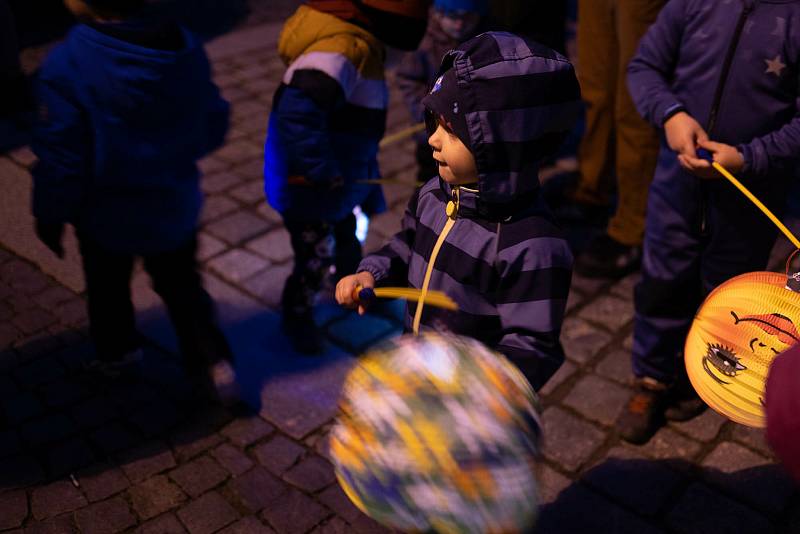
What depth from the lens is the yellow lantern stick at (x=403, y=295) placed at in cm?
198

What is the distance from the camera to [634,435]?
322 centimetres

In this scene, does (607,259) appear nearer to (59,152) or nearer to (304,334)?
(304,334)

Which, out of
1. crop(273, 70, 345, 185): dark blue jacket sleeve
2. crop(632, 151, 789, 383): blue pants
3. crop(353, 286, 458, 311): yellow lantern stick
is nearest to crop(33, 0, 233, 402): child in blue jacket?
crop(273, 70, 345, 185): dark blue jacket sleeve

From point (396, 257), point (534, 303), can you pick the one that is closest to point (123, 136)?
point (396, 257)

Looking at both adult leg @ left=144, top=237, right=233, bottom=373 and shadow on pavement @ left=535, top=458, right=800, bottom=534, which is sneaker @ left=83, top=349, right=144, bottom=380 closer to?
adult leg @ left=144, top=237, right=233, bottom=373

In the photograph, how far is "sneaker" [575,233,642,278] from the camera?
4359 mm

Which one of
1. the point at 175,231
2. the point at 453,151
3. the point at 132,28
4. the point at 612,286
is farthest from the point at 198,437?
the point at 612,286

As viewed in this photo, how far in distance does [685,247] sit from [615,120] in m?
1.63

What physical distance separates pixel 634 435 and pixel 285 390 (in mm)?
1598

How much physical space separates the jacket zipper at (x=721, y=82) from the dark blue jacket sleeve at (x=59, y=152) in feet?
7.53

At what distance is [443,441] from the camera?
1.61 metres

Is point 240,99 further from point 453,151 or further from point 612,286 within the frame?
point 453,151

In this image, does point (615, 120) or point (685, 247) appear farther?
point (615, 120)

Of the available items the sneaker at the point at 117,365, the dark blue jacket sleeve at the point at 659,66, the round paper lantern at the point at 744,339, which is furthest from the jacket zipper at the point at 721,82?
the sneaker at the point at 117,365
